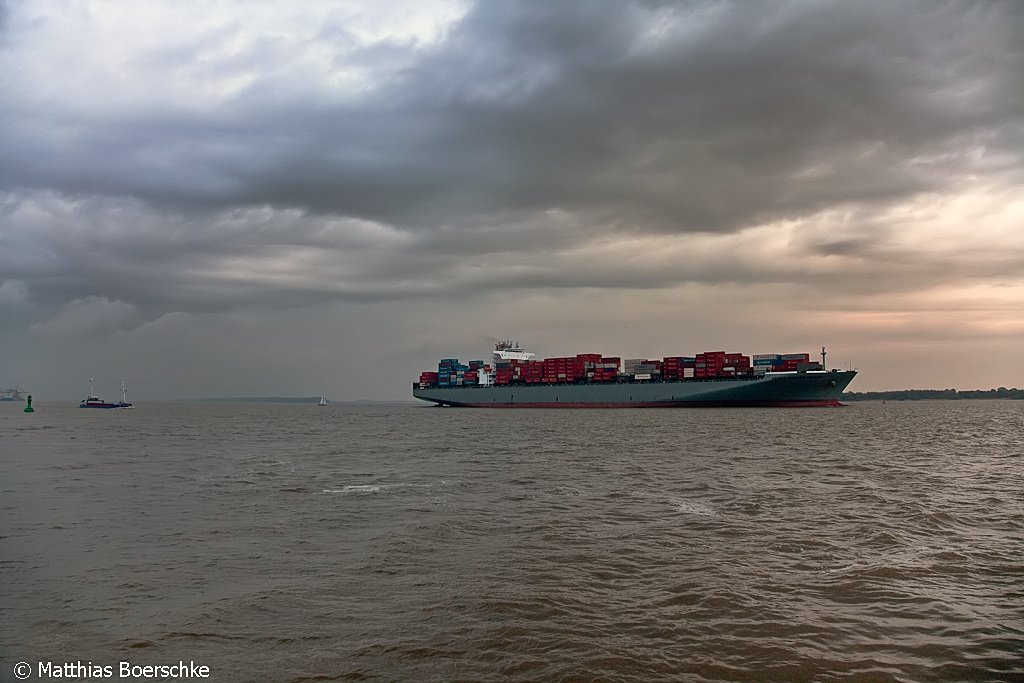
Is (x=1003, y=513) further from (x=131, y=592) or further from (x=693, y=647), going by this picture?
(x=131, y=592)

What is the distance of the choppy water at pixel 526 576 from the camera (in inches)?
341

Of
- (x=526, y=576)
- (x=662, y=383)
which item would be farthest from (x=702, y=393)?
(x=526, y=576)

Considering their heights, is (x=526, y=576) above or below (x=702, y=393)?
below

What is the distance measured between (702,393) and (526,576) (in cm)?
9776

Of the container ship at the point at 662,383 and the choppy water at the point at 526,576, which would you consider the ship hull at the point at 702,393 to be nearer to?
the container ship at the point at 662,383

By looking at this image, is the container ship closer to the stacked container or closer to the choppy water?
the stacked container

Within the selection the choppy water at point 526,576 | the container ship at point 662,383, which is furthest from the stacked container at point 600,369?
the choppy water at point 526,576

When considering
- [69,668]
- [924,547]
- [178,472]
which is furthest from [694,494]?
[178,472]

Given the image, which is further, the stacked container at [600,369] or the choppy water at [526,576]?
the stacked container at [600,369]

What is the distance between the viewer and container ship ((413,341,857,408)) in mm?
101812

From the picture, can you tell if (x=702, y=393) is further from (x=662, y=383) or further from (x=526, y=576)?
(x=526, y=576)

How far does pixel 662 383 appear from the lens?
10781 cm

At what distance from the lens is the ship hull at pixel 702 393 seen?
100375 millimetres

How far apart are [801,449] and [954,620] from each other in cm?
3130
